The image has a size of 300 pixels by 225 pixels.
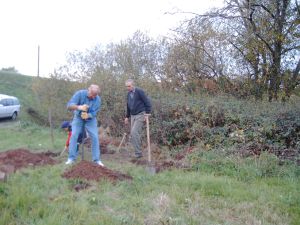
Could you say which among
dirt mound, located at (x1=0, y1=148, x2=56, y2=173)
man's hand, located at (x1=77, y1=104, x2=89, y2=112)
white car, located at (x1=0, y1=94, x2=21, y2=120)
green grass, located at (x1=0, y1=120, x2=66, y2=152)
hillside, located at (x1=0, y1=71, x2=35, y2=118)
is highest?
hillside, located at (x1=0, y1=71, x2=35, y2=118)

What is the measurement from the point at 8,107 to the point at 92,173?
757 inches

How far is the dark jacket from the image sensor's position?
31.1ft

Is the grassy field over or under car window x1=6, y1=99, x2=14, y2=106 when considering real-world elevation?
under

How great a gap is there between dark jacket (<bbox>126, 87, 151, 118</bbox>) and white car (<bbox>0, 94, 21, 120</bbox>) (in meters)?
16.4

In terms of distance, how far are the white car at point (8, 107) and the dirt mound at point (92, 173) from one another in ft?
60.1

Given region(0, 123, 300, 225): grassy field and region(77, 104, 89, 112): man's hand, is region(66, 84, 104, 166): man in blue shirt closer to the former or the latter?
region(77, 104, 89, 112): man's hand

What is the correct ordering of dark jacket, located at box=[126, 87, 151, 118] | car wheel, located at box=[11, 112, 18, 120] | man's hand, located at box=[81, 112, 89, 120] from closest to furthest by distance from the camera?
1. man's hand, located at box=[81, 112, 89, 120]
2. dark jacket, located at box=[126, 87, 151, 118]
3. car wheel, located at box=[11, 112, 18, 120]

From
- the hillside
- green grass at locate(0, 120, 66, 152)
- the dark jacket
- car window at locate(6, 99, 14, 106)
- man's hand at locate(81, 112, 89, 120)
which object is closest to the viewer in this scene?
man's hand at locate(81, 112, 89, 120)

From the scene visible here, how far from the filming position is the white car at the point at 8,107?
2373 cm

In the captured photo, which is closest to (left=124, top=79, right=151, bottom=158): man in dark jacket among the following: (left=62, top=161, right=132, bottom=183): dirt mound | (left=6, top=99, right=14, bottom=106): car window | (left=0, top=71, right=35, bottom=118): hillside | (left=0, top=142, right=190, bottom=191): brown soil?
(left=0, top=142, right=190, bottom=191): brown soil

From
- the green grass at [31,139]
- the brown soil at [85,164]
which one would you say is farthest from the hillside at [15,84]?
the brown soil at [85,164]

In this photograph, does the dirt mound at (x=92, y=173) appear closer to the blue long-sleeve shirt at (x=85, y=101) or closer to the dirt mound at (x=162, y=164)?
the dirt mound at (x=162, y=164)

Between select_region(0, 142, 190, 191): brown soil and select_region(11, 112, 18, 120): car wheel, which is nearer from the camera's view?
select_region(0, 142, 190, 191): brown soil

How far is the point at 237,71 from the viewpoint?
14836mm
